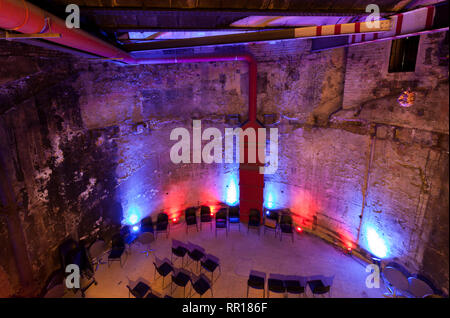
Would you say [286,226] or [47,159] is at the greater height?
[47,159]

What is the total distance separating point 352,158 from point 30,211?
7892 millimetres

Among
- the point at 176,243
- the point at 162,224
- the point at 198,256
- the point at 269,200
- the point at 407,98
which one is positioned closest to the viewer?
the point at 407,98

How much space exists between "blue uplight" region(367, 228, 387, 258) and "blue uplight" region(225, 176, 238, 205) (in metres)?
4.35

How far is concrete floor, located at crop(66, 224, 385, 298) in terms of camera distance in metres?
6.20

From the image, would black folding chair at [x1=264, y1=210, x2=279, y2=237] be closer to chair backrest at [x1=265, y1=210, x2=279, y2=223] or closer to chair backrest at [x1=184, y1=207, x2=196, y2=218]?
chair backrest at [x1=265, y1=210, x2=279, y2=223]

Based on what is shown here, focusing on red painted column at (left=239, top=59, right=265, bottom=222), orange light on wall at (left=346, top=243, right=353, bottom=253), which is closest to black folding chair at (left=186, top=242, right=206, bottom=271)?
red painted column at (left=239, top=59, right=265, bottom=222)

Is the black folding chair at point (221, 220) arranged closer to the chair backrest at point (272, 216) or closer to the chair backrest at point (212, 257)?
the chair backrest at point (212, 257)

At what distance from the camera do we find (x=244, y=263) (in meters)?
7.11

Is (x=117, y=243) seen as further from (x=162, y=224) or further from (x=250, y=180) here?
(x=250, y=180)

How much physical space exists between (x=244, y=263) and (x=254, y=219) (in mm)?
1578

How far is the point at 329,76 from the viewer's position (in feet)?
22.9

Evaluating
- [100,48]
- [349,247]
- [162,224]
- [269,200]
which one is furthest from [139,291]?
[349,247]

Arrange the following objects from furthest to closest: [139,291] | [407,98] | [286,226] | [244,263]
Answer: [286,226], [244,263], [139,291], [407,98]

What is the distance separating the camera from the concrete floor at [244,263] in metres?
6.20
